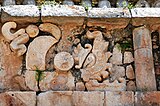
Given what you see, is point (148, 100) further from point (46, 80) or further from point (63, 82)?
point (46, 80)

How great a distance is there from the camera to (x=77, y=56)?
17.8 feet

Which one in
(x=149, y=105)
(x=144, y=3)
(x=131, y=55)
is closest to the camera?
(x=149, y=105)

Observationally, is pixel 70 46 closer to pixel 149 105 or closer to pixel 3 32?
pixel 3 32

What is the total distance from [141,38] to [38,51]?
135cm

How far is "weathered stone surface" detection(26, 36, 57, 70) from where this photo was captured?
5.35 metres

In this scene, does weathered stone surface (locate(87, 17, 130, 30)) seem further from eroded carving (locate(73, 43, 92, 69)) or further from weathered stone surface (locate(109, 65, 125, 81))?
weathered stone surface (locate(109, 65, 125, 81))

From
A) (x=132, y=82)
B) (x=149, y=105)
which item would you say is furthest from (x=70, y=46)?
(x=149, y=105)

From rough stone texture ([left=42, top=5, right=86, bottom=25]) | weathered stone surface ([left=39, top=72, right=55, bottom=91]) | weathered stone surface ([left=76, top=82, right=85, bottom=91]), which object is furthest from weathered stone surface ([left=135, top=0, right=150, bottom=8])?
weathered stone surface ([left=39, top=72, right=55, bottom=91])

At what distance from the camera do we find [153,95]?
5191mm

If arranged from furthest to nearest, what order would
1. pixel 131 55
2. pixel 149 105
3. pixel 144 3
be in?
pixel 144 3 < pixel 131 55 < pixel 149 105

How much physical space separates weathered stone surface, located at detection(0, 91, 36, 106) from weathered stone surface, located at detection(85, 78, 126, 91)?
71 centimetres

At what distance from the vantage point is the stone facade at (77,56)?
5.20 metres

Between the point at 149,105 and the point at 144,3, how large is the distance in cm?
152

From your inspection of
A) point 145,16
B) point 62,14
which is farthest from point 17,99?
point 145,16
